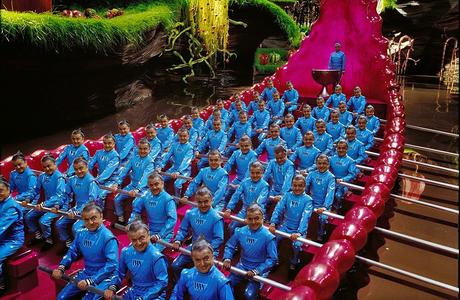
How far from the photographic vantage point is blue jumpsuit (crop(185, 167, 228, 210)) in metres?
4.66

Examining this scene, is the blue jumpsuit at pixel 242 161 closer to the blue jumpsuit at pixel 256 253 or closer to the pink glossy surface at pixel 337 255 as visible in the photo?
the blue jumpsuit at pixel 256 253

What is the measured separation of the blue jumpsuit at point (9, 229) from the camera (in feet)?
11.8

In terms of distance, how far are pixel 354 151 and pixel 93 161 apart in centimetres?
353

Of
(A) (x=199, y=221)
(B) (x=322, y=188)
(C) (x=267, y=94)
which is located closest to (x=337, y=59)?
(C) (x=267, y=94)

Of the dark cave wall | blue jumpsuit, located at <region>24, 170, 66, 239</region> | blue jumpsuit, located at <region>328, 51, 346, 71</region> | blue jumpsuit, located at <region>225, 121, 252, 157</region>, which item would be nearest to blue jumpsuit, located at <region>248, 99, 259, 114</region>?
blue jumpsuit, located at <region>225, 121, 252, 157</region>

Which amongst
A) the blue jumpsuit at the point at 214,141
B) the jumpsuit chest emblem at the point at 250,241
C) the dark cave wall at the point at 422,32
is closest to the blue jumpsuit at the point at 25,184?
the blue jumpsuit at the point at 214,141

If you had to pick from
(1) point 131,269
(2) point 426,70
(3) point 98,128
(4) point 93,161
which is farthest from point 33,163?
(2) point 426,70

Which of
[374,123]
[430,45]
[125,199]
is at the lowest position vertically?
[125,199]

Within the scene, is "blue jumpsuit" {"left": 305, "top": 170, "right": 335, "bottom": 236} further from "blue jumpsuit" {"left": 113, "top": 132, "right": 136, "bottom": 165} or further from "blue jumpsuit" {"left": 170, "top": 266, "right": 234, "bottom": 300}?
"blue jumpsuit" {"left": 113, "top": 132, "right": 136, "bottom": 165}

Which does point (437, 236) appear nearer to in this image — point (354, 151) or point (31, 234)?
point (354, 151)

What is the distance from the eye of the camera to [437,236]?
4.77 meters

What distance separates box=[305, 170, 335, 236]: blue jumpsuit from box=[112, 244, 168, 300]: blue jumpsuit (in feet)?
6.31

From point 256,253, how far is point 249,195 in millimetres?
1039

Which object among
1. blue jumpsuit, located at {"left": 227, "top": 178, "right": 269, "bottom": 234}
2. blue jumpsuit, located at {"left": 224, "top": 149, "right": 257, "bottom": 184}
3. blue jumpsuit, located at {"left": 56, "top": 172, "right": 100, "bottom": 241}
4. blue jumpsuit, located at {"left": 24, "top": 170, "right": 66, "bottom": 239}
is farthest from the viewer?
blue jumpsuit, located at {"left": 224, "top": 149, "right": 257, "bottom": 184}
